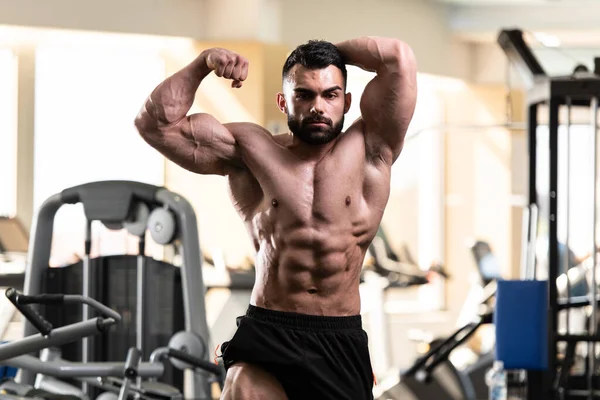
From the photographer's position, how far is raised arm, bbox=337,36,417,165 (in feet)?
6.72

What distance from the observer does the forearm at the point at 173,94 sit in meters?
2.05

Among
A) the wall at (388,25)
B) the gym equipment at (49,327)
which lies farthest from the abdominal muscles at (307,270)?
the wall at (388,25)

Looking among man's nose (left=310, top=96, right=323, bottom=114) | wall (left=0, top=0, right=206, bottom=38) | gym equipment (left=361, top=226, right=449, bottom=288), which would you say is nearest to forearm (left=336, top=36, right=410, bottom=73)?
man's nose (left=310, top=96, right=323, bottom=114)

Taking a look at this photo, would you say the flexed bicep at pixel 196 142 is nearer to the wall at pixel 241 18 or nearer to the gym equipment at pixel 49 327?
the gym equipment at pixel 49 327

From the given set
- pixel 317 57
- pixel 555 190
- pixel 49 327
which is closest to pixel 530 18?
pixel 555 190

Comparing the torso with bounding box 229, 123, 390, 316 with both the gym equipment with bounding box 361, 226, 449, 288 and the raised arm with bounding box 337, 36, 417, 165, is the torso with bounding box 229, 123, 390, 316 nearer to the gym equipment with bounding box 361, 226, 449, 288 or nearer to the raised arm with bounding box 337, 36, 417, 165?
the raised arm with bounding box 337, 36, 417, 165

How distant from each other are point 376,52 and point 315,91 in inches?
5.3

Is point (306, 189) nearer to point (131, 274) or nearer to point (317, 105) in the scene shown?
point (317, 105)

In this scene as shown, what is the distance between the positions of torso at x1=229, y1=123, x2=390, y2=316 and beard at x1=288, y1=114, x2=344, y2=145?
0.06m

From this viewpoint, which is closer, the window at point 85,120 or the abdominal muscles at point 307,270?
the abdominal muscles at point 307,270

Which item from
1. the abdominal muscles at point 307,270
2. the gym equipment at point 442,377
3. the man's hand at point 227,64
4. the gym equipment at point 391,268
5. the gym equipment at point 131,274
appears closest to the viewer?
the man's hand at point 227,64

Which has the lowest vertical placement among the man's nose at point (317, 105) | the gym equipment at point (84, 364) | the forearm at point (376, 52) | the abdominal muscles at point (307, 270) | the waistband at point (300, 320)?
the gym equipment at point (84, 364)

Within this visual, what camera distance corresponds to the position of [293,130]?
2084mm

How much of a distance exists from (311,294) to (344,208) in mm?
173
